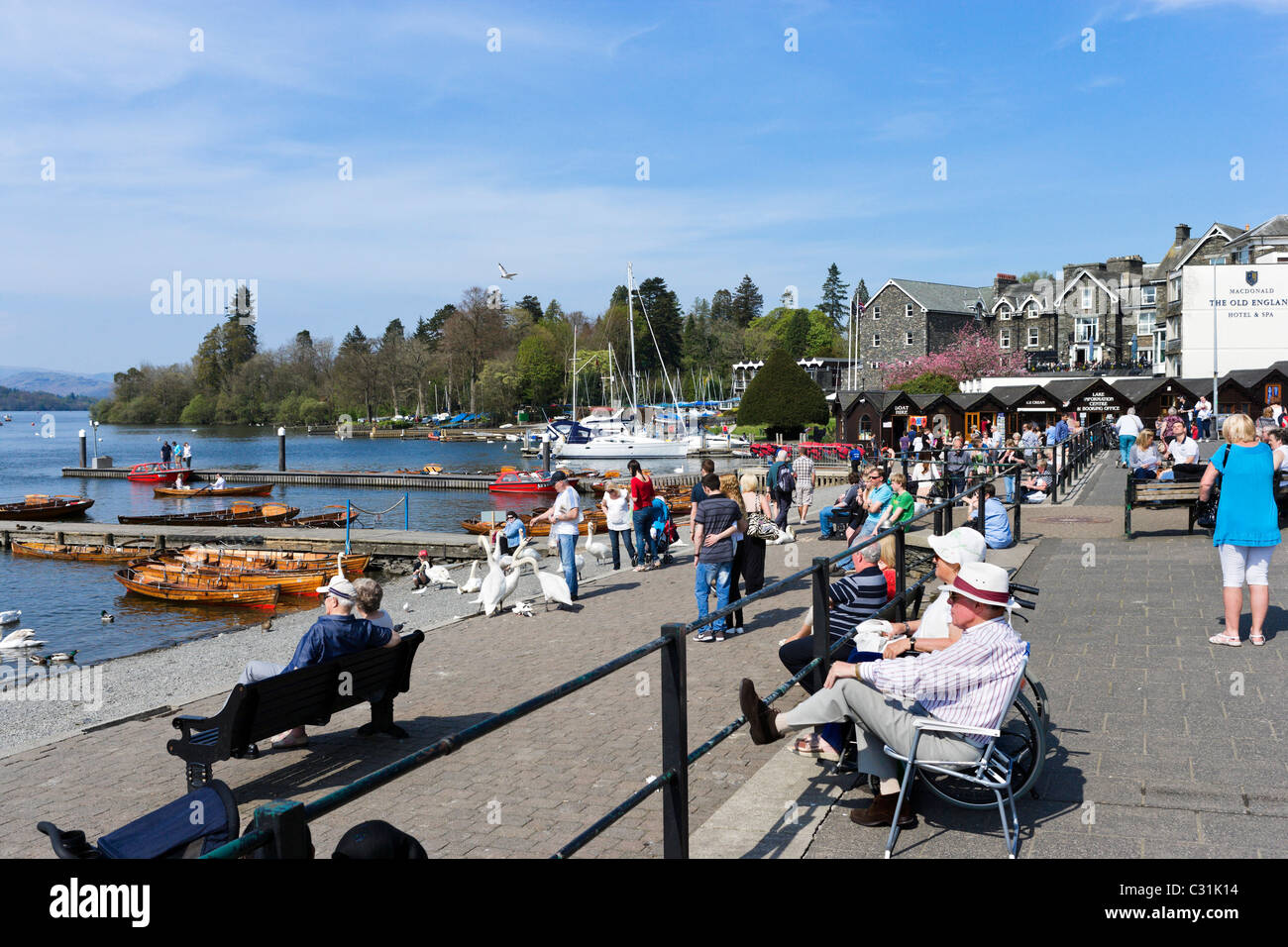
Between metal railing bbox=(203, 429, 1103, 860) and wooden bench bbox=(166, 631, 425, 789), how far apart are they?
2.35 metres

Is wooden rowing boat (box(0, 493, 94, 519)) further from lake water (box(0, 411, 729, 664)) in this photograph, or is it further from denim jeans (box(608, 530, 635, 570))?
denim jeans (box(608, 530, 635, 570))

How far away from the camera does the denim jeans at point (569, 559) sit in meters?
14.2

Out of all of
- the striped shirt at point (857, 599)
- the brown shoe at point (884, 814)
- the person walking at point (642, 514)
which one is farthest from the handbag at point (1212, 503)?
the person walking at point (642, 514)

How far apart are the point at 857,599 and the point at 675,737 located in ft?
11.2

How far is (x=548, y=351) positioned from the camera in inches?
5300

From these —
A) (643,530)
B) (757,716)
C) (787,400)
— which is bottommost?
(643,530)

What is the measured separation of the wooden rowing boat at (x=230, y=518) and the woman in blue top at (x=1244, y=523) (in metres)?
35.1

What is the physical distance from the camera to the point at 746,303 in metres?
A: 172

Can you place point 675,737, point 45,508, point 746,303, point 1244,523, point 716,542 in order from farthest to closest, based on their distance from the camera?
1. point 746,303
2. point 45,508
3. point 716,542
4. point 1244,523
5. point 675,737

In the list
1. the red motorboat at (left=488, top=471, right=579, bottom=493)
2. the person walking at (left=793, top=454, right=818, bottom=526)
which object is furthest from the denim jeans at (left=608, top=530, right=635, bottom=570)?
the red motorboat at (left=488, top=471, right=579, bottom=493)

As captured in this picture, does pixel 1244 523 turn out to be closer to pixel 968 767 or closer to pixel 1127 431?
pixel 968 767

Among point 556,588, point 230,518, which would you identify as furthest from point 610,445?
point 556,588

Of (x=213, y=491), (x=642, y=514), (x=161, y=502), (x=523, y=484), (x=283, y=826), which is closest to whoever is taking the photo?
(x=283, y=826)

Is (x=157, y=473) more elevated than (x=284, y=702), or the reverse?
(x=284, y=702)
